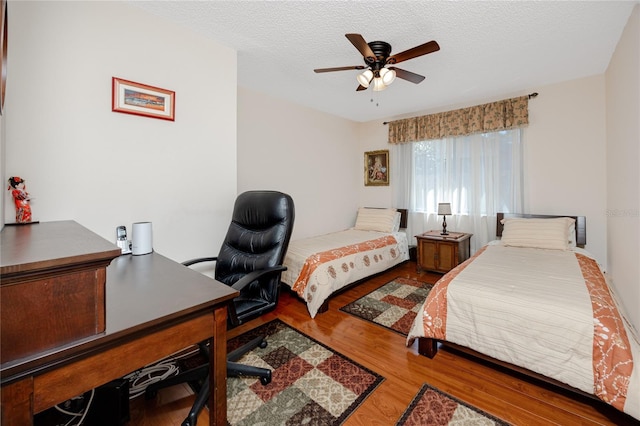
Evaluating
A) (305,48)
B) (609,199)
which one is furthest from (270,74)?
(609,199)

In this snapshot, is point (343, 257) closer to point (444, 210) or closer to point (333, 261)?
point (333, 261)

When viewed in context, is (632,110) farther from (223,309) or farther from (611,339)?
(223,309)

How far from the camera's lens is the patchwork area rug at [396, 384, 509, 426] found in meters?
1.38

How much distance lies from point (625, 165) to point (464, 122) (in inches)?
74.0

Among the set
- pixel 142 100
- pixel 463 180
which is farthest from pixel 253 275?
pixel 463 180

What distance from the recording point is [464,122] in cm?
374

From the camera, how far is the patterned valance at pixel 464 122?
132 inches

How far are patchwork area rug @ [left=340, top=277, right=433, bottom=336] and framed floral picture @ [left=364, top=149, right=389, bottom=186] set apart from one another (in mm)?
1972

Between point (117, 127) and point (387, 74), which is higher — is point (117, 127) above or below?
below

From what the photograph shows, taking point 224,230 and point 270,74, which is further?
point 270,74

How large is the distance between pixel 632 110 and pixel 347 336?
105 inches

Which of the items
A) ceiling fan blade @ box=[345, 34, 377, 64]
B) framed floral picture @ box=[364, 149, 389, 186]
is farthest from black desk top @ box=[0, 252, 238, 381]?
framed floral picture @ box=[364, 149, 389, 186]

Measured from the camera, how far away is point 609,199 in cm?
277

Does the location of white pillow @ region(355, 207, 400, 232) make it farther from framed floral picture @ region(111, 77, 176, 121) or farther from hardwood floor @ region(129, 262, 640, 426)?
framed floral picture @ region(111, 77, 176, 121)
